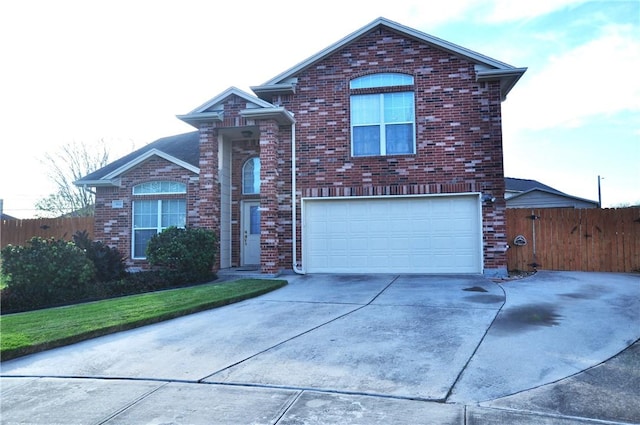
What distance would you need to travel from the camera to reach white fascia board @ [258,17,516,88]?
38.5ft

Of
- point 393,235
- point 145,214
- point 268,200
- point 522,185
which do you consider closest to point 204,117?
point 268,200

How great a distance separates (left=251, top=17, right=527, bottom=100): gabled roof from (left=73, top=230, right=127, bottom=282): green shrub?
6333 mm

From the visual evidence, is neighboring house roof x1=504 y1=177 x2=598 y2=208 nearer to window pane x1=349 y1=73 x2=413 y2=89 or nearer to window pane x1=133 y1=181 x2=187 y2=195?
window pane x1=349 y1=73 x2=413 y2=89

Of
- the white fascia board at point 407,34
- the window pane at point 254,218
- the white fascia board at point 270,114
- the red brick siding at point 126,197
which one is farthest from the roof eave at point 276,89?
the window pane at point 254,218

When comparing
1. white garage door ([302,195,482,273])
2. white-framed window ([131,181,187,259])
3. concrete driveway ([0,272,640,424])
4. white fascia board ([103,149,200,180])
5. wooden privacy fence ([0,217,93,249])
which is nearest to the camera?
concrete driveway ([0,272,640,424])

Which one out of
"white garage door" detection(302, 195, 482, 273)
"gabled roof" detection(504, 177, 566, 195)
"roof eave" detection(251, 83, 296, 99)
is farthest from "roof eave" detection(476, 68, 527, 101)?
"gabled roof" detection(504, 177, 566, 195)

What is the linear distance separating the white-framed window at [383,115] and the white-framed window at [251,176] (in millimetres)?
3439

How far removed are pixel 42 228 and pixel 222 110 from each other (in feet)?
34.7

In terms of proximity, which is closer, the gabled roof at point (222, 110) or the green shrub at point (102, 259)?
the green shrub at point (102, 259)

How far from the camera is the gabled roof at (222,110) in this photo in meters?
12.2

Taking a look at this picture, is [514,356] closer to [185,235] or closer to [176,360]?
[176,360]

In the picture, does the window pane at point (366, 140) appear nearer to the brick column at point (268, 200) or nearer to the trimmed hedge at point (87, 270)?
the brick column at point (268, 200)

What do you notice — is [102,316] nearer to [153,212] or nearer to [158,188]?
[153,212]

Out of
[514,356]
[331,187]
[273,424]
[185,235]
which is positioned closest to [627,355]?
[514,356]
